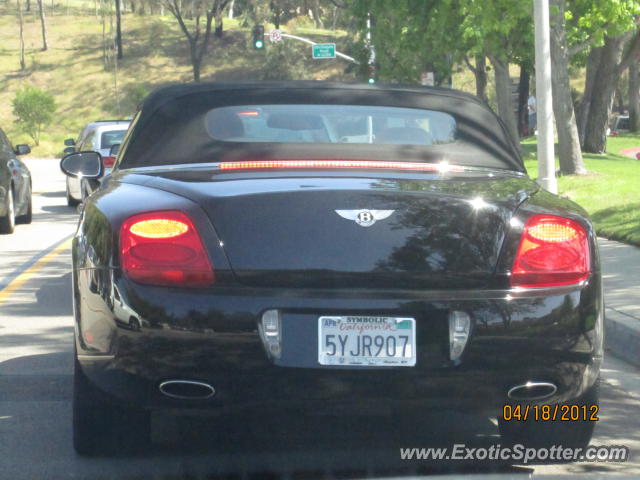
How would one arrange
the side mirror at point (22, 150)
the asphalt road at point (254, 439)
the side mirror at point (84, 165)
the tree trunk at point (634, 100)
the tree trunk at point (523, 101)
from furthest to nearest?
the tree trunk at point (634, 100), the tree trunk at point (523, 101), the side mirror at point (22, 150), the side mirror at point (84, 165), the asphalt road at point (254, 439)

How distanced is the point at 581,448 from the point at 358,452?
0.95 meters

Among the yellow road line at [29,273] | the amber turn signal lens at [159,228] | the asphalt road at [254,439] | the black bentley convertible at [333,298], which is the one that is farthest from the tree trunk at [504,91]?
the amber turn signal lens at [159,228]

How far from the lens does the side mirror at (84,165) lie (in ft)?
22.7

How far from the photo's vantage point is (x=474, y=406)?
13.8ft

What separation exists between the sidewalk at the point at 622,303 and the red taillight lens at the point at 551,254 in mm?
3231

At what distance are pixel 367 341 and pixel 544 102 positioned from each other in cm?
1363

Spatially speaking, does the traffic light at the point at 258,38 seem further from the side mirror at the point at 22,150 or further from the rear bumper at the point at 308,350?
the rear bumper at the point at 308,350

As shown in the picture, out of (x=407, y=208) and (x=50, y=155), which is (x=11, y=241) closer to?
(x=407, y=208)

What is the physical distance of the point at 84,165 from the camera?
6.96 meters

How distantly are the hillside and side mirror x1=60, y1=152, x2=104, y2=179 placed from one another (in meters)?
66.4

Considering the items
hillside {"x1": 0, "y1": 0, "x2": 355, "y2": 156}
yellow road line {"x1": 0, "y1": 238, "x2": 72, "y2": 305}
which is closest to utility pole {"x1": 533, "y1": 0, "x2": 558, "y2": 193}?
yellow road line {"x1": 0, "y1": 238, "x2": 72, "y2": 305}

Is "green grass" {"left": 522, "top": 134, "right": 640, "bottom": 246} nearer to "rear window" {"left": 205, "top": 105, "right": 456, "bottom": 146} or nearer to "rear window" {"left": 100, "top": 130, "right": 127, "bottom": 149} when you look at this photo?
"rear window" {"left": 205, "top": 105, "right": 456, "bottom": 146}
